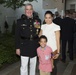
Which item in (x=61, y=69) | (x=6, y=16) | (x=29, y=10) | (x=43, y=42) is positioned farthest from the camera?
(x=6, y=16)

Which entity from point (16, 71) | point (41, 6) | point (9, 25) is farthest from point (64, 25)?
point (41, 6)

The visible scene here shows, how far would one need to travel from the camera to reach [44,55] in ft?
18.0

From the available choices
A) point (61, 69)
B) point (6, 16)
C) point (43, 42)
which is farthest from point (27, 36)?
point (6, 16)

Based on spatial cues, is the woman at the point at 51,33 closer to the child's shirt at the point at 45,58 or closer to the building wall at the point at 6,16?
the child's shirt at the point at 45,58

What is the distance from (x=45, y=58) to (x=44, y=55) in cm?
7

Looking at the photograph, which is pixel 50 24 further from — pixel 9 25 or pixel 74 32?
pixel 9 25

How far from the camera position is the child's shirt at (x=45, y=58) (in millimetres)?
5504

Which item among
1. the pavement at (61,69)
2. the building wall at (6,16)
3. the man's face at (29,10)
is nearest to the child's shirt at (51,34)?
the man's face at (29,10)

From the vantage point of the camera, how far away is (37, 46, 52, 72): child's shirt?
5.50 m

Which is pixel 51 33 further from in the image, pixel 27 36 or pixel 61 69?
pixel 61 69

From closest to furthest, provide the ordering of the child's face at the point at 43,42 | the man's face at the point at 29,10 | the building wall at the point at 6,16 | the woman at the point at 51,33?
the child's face at the point at 43,42 < the man's face at the point at 29,10 < the woman at the point at 51,33 < the building wall at the point at 6,16

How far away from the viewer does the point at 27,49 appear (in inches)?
227

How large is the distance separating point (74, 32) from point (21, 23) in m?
4.92

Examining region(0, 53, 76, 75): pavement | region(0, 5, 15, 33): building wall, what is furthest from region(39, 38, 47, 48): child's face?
region(0, 5, 15, 33): building wall
